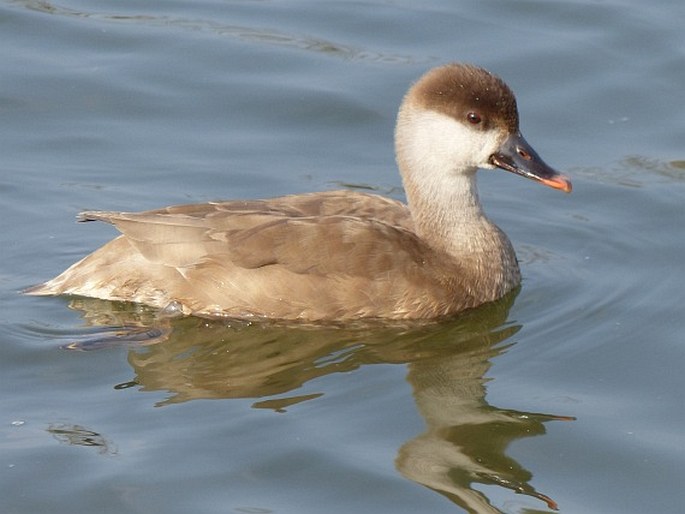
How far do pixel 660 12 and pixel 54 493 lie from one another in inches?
295

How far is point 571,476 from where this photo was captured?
24.1 feet

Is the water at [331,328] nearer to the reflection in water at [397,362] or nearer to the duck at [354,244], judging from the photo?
the reflection in water at [397,362]

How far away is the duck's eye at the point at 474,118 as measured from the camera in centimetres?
890

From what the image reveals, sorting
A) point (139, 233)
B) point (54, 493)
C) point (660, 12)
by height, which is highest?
point (660, 12)

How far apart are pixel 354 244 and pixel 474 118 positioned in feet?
3.24

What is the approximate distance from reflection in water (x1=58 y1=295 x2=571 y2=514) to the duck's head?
0.82 m

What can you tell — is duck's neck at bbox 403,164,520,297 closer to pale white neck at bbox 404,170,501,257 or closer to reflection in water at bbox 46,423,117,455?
pale white neck at bbox 404,170,501,257

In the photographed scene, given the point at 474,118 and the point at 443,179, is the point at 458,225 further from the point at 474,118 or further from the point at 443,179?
the point at 474,118

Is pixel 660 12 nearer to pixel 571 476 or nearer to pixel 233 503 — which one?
pixel 571 476

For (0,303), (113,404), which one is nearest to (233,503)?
(113,404)

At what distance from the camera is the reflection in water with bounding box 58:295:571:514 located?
24.6ft

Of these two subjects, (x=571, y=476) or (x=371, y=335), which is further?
(x=371, y=335)

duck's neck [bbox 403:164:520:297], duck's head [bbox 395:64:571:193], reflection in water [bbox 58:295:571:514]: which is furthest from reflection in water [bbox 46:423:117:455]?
duck's head [bbox 395:64:571:193]

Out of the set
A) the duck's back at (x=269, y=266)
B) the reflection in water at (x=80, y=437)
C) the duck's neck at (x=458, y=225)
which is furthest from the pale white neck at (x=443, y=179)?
the reflection in water at (x=80, y=437)
